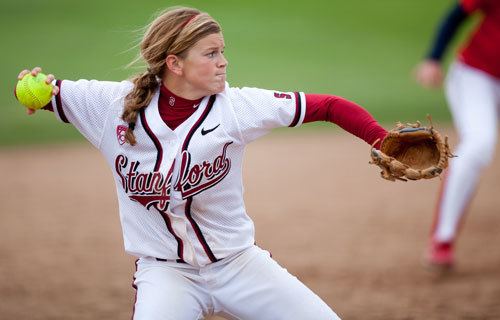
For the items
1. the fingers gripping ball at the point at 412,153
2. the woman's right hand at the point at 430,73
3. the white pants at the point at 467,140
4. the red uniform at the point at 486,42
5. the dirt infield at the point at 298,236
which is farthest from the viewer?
the woman's right hand at the point at 430,73

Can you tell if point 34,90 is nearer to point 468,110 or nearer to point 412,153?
point 412,153

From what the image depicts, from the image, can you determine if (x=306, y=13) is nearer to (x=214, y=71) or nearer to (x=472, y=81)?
(x=472, y=81)

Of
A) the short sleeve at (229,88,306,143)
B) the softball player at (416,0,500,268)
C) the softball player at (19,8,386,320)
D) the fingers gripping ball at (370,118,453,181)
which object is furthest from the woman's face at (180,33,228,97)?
the softball player at (416,0,500,268)

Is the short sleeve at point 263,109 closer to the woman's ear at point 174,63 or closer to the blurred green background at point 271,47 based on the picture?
the woman's ear at point 174,63

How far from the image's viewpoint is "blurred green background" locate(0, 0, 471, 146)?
12.7m

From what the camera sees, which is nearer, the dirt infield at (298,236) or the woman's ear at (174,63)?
the woman's ear at (174,63)

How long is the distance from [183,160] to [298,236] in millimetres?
3557

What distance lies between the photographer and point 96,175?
8.96 m

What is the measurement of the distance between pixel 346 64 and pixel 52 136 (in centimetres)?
A: 678

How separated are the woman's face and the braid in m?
0.16

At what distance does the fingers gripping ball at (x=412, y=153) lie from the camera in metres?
3.11

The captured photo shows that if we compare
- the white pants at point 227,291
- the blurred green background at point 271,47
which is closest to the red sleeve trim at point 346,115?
the white pants at point 227,291

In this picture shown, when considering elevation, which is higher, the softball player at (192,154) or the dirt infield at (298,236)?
the softball player at (192,154)

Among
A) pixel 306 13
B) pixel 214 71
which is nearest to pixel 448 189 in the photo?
pixel 214 71
